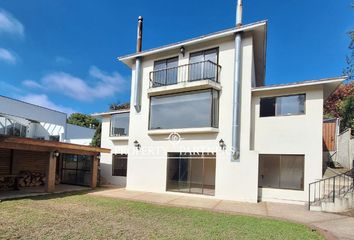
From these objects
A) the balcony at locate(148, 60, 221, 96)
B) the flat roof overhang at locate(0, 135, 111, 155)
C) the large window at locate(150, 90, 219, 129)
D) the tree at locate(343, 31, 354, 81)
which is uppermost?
the tree at locate(343, 31, 354, 81)

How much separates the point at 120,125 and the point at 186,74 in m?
6.11

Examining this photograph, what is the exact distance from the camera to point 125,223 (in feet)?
25.6

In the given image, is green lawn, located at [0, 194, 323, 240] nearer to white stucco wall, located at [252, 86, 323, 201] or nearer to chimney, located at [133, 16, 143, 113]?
white stucco wall, located at [252, 86, 323, 201]

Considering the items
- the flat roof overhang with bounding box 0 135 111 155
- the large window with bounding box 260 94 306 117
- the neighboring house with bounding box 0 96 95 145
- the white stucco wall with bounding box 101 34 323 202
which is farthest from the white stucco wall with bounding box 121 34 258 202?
the neighboring house with bounding box 0 96 95 145

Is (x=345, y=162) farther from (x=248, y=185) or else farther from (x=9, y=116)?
(x=9, y=116)

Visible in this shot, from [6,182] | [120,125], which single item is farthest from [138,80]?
[6,182]

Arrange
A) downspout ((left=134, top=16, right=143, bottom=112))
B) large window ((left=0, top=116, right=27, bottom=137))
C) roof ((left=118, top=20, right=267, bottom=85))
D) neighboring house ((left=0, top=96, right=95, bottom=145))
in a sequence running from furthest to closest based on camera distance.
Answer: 1. neighboring house ((left=0, top=96, right=95, bottom=145))
2. large window ((left=0, top=116, right=27, bottom=137))
3. downspout ((left=134, top=16, right=143, bottom=112))
4. roof ((left=118, top=20, right=267, bottom=85))

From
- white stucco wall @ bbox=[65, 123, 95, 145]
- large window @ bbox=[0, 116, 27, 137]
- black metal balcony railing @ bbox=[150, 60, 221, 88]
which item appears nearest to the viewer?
black metal balcony railing @ bbox=[150, 60, 221, 88]

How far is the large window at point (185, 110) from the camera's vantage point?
13719 millimetres

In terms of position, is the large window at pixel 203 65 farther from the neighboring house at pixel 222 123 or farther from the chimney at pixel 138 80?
the chimney at pixel 138 80

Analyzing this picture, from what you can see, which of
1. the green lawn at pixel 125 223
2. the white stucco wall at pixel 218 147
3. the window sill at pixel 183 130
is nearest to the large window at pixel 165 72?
the white stucco wall at pixel 218 147

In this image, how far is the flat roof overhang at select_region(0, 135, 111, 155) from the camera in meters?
10.7

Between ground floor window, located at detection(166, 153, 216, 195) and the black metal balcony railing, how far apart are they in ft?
13.4

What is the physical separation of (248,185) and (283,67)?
1641 cm
